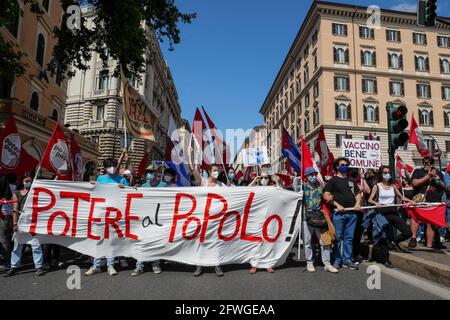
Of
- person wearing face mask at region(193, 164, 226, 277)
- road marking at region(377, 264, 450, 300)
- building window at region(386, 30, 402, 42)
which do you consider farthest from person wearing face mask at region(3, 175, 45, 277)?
building window at region(386, 30, 402, 42)

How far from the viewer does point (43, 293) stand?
408 centimetres

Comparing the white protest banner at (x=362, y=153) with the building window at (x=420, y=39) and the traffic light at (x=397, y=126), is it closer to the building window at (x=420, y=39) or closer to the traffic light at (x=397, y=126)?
the traffic light at (x=397, y=126)

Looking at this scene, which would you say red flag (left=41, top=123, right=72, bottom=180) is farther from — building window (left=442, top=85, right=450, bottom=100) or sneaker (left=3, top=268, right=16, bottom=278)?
building window (left=442, top=85, right=450, bottom=100)

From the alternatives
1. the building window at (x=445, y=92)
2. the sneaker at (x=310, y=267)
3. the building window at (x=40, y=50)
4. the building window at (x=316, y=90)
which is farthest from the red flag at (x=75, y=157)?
the building window at (x=445, y=92)

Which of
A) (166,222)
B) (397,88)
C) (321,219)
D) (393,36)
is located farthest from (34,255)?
(393,36)

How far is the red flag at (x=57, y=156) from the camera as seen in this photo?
227 inches

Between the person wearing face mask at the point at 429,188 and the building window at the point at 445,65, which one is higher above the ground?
the building window at the point at 445,65

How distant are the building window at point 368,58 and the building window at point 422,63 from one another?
5706 millimetres

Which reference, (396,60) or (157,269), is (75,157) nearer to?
(157,269)

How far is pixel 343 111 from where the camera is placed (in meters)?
39.7

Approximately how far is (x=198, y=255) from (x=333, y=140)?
118ft

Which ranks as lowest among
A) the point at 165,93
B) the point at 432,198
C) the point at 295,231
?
the point at 295,231

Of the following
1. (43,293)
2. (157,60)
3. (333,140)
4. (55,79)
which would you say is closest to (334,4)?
(333,140)

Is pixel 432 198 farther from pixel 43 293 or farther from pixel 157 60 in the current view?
pixel 157 60
